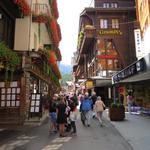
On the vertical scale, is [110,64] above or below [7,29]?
above

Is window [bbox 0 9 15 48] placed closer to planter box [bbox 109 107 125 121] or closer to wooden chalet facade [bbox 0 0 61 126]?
wooden chalet facade [bbox 0 0 61 126]

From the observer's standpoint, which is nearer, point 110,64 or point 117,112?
point 117,112

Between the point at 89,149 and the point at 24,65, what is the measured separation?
897cm

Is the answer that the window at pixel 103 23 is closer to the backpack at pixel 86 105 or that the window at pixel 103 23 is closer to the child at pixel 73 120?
the backpack at pixel 86 105

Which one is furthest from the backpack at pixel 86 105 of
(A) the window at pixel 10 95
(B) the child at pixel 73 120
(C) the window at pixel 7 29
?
(C) the window at pixel 7 29

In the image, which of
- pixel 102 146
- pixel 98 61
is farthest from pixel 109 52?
pixel 102 146

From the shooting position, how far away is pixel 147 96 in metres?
22.1

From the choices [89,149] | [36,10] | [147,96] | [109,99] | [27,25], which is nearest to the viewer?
[89,149]

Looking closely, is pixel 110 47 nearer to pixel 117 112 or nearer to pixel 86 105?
pixel 117 112

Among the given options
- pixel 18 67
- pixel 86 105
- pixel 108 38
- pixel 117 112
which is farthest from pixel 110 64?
pixel 86 105

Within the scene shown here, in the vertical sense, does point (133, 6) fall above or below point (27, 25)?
above

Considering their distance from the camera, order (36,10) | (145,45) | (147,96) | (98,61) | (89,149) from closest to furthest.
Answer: (89,149), (36,10), (147,96), (145,45), (98,61)

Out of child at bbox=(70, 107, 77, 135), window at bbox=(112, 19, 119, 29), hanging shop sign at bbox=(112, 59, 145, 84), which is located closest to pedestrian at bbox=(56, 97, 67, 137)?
child at bbox=(70, 107, 77, 135)

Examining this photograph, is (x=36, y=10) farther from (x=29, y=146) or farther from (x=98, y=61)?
(x=98, y=61)
